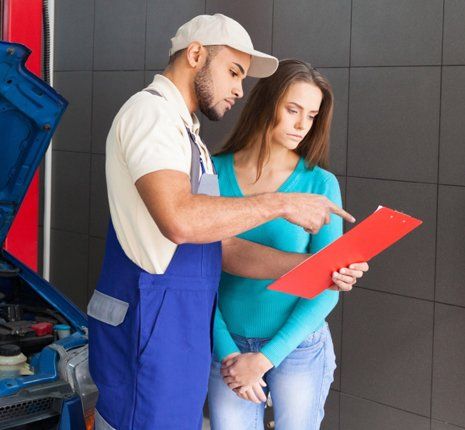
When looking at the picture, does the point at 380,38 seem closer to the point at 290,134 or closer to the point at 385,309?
the point at 385,309

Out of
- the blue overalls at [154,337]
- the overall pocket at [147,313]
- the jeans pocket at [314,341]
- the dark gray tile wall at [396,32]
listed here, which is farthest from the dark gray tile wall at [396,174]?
the overall pocket at [147,313]

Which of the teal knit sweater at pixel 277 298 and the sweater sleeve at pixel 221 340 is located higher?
the teal knit sweater at pixel 277 298

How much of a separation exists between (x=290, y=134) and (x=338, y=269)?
0.41 metres

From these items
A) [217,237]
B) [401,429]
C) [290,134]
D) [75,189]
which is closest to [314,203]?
[217,237]

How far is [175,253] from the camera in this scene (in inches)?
73.6

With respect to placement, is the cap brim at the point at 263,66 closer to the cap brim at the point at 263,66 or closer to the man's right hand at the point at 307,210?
the cap brim at the point at 263,66

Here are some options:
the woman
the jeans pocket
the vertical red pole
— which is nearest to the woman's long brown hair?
the woman

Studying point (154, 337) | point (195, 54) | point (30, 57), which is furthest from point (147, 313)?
point (30, 57)

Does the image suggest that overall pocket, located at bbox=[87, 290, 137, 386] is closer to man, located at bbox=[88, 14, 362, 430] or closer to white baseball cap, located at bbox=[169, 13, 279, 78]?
man, located at bbox=[88, 14, 362, 430]

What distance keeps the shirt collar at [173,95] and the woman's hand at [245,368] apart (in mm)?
596

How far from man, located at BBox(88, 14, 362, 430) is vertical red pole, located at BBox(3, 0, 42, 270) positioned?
7.13 feet

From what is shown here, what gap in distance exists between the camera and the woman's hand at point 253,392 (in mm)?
2105

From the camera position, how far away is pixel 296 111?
2.22m

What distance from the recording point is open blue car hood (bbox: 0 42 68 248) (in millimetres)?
2707
